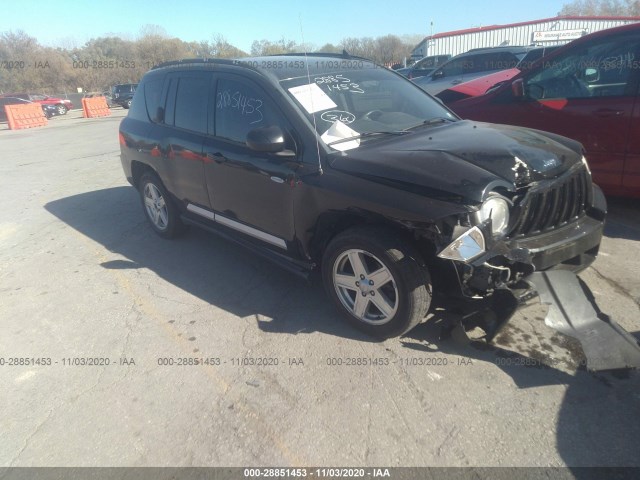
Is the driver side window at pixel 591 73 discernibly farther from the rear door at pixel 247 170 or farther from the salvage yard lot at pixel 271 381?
the rear door at pixel 247 170

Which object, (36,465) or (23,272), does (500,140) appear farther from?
(23,272)

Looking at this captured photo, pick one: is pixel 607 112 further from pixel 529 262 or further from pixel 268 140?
pixel 268 140

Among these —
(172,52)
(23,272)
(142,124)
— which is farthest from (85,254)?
(172,52)

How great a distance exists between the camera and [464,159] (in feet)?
9.30

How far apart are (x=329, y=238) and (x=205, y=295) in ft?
4.58

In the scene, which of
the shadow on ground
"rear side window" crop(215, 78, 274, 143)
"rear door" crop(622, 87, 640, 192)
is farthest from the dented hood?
"rear door" crop(622, 87, 640, 192)

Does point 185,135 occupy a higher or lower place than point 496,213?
higher

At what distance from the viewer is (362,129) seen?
3.42 meters

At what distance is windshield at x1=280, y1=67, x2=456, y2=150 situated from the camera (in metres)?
3.33

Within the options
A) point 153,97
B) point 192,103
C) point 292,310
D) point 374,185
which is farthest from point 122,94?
point 374,185

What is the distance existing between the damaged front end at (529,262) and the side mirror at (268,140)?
1.36 metres

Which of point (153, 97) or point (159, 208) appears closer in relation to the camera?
point (153, 97)

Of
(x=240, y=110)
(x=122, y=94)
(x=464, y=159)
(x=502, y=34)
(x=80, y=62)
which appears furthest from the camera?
(x=80, y=62)

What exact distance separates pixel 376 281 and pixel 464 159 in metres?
0.95
